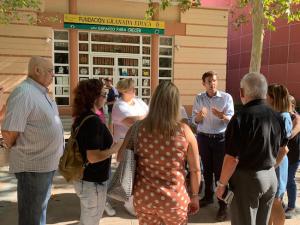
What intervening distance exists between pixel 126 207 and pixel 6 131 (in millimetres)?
2420

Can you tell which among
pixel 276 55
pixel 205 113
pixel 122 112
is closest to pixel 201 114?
pixel 205 113

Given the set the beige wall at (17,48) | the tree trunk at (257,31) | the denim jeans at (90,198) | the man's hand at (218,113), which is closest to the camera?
the denim jeans at (90,198)

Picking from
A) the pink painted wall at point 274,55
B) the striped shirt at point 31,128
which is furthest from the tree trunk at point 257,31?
the pink painted wall at point 274,55

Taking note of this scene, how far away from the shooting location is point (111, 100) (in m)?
10.3

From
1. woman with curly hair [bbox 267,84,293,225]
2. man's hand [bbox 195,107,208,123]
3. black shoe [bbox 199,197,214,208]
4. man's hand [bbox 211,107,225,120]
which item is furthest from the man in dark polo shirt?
black shoe [bbox 199,197,214,208]

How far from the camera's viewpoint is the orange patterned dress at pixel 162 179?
2.61 metres

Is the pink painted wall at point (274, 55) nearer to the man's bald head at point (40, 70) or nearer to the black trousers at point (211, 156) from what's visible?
the black trousers at point (211, 156)

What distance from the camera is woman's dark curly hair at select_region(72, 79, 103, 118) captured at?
3066 mm

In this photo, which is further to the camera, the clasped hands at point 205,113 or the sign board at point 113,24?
the sign board at point 113,24

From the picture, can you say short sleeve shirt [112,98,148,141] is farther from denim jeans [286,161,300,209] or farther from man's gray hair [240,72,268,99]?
Result: denim jeans [286,161,300,209]

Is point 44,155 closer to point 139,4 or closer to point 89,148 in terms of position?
point 89,148

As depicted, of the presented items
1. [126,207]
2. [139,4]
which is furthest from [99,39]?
[126,207]

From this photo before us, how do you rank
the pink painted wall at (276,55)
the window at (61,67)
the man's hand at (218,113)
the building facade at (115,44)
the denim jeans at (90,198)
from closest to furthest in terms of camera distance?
the denim jeans at (90,198)
the man's hand at (218,113)
the building facade at (115,44)
the window at (61,67)
the pink painted wall at (276,55)

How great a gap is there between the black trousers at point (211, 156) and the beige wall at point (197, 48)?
1136cm
